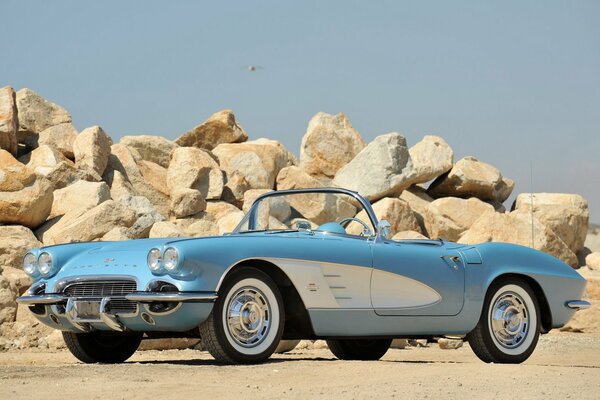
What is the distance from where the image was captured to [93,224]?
1761 centimetres

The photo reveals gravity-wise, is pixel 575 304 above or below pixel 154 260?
below

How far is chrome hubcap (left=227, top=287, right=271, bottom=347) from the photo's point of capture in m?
→ 7.32

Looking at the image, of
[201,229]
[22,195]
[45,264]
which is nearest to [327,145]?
[201,229]

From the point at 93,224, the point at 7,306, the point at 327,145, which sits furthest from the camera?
the point at 327,145

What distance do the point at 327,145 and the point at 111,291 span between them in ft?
59.9

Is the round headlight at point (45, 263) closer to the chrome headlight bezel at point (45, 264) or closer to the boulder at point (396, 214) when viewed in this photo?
the chrome headlight bezel at point (45, 264)

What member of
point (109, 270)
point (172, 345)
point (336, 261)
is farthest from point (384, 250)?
point (172, 345)

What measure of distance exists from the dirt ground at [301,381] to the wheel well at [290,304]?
0.23 meters

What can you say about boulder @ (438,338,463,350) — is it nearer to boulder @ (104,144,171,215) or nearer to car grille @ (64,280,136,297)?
car grille @ (64,280,136,297)

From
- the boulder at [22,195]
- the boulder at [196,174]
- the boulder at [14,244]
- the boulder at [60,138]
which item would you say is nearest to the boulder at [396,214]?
the boulder at [196,174]

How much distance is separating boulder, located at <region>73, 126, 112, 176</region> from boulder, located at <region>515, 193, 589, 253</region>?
8929 mm

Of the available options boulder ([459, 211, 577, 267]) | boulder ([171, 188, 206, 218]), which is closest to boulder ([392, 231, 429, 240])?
boulder ([459, 211, 577, 267])

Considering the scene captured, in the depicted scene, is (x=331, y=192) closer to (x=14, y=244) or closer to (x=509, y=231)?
(x=14, y=244)

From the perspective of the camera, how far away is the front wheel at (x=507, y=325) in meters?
8.92
